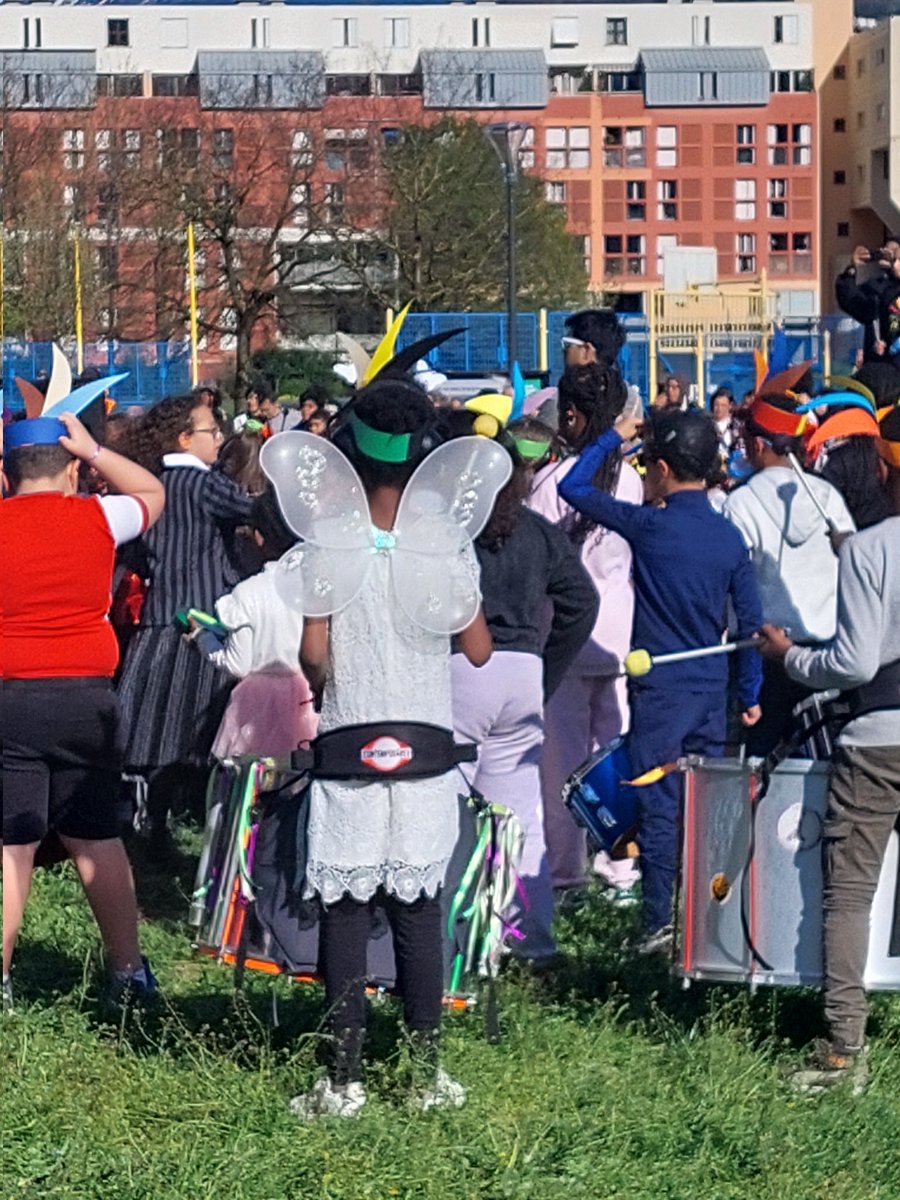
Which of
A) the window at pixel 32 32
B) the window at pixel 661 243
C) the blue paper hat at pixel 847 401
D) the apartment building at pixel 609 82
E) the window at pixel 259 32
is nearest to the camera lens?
the blue paper hat at pixel 847 401

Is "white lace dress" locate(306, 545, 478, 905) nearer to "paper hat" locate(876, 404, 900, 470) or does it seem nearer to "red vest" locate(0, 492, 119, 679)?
"red vest" locate(0, 492, 119, 679)

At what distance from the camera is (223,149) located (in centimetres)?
4312

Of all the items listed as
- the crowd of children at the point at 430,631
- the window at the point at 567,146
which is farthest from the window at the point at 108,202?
the window at the point at 567,146

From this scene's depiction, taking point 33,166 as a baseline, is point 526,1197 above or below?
below

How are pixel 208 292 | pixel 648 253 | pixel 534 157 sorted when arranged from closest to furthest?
pixel 208 292
pixel 534 157
pixel 648 253

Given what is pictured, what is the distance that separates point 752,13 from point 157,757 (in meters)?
71.1

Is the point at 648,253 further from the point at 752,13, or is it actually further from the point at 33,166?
the point at 33,166

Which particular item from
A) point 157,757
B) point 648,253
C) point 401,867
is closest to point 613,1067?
point 401,867

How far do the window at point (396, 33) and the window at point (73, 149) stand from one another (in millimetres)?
26426

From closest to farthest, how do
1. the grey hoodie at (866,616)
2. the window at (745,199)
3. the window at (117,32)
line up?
the grey hoodie at (866,616) < the window at (117,32) < the window at (745,199)

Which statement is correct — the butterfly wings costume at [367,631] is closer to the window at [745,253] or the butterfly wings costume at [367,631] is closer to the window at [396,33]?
the window at [396,33]

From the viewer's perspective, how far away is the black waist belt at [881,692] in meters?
5.15

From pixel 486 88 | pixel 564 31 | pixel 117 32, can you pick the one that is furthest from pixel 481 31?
pixel 117 32

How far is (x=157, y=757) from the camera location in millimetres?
7418
